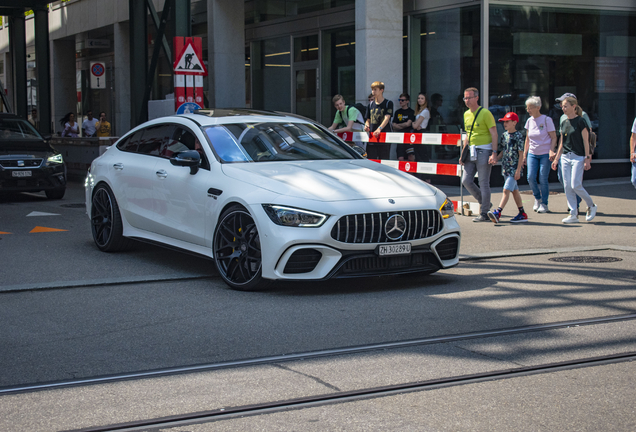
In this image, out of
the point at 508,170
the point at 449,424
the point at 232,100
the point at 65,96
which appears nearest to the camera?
the point at 449,424

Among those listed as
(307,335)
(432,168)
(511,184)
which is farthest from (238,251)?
(432,168)

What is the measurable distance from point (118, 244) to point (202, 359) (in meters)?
4.65

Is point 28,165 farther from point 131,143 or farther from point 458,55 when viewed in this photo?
point 458,55

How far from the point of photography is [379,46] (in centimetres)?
1825

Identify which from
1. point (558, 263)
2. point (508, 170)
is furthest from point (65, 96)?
point (558, 263)

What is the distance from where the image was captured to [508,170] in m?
12.4

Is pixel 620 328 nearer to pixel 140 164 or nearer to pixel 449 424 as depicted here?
pixel 449 424

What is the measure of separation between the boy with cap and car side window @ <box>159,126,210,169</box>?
5.36 meters

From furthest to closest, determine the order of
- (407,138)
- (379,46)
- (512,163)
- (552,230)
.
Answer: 1. (379,46)
2. (407,138)
3. (512,163)
4. (552,230)

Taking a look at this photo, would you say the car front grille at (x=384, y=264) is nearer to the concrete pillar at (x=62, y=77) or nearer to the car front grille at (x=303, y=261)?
the car front grille at (x=303, y=261)

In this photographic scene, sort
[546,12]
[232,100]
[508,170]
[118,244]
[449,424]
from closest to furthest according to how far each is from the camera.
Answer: [449,424], [118,244], [508,170], [546,12], [232,100]

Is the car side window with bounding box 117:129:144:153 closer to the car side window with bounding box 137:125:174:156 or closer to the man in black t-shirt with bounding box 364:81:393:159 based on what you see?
the car side window with bounding box 137:125:174:156

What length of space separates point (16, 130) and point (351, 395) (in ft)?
49.4

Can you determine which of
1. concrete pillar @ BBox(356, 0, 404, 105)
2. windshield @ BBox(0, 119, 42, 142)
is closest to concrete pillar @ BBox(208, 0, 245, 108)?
concrete pillar @ BBox(356, 0, 404, 105)
